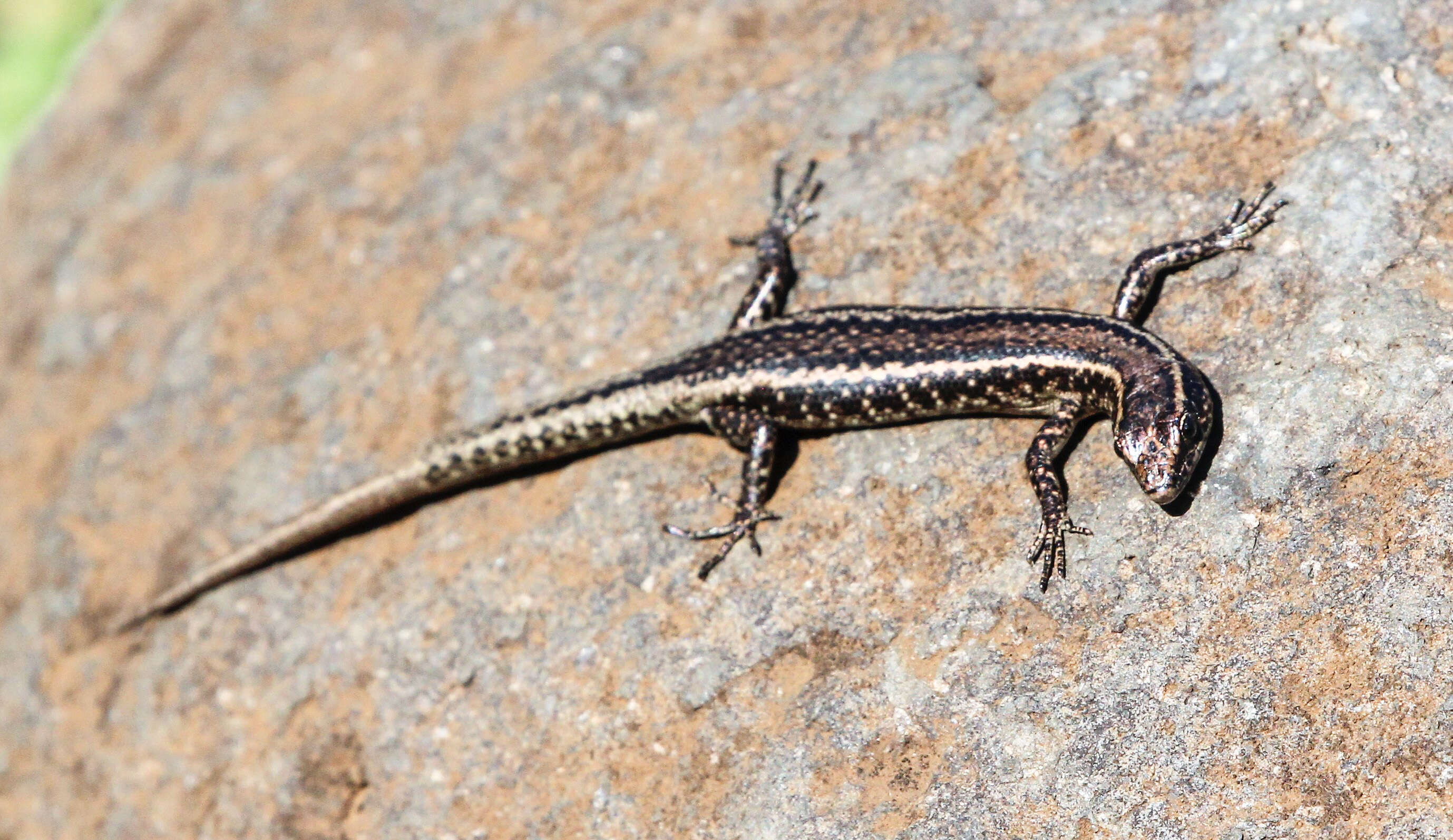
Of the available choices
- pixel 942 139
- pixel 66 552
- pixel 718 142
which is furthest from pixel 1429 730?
pixel 66 552

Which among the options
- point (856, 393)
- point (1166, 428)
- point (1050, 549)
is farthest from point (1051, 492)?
point (856, 393)

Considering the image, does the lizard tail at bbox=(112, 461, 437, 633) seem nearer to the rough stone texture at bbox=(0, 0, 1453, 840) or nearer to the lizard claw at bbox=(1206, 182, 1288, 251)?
the rough stone texture at bbox=(0, 0, 1453, 840)

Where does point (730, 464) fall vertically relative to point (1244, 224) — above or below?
below

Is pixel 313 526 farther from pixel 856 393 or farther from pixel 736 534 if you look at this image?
pixel 856 393

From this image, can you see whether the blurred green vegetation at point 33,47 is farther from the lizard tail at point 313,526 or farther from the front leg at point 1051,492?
the front leg at point 1051,492

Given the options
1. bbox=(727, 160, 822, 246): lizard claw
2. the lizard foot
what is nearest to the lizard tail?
the lizard foot

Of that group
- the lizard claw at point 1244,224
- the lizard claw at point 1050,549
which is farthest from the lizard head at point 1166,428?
the lizard claw at point 1244,224
